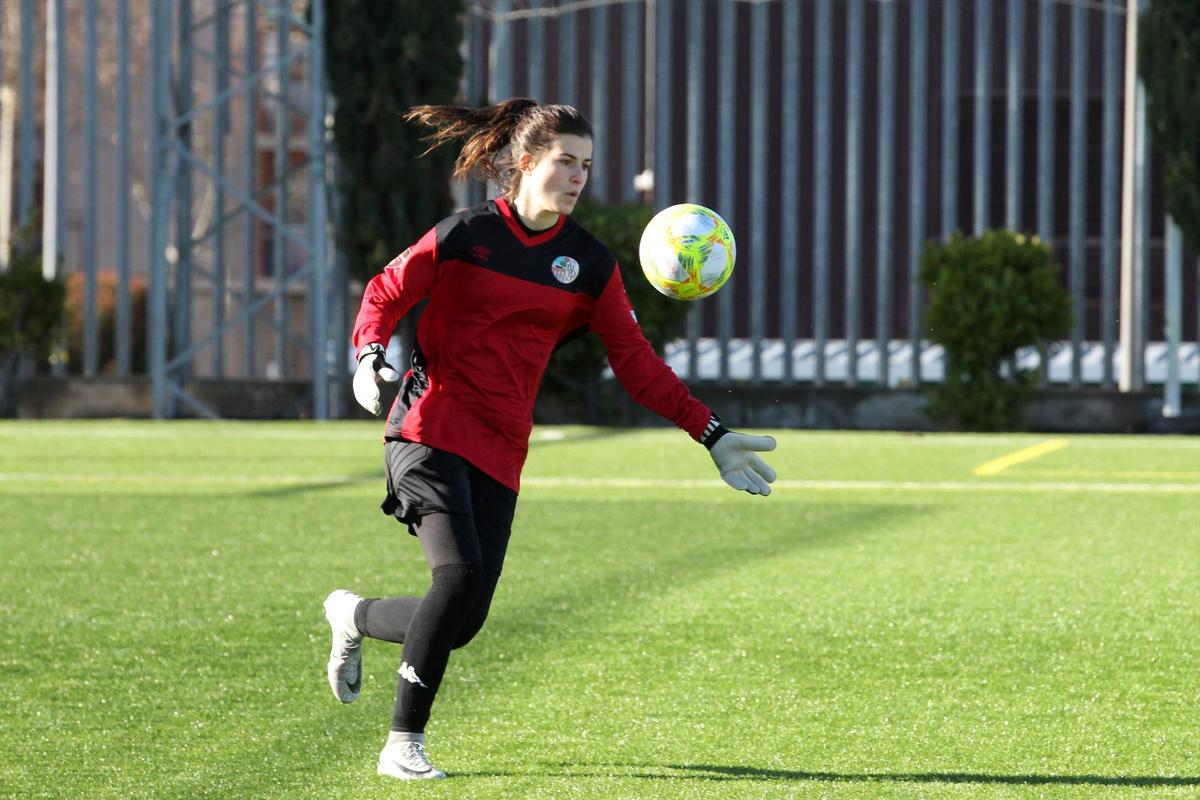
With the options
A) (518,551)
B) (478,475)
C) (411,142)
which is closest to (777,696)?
(478,475)

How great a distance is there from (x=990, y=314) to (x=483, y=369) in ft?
39.0

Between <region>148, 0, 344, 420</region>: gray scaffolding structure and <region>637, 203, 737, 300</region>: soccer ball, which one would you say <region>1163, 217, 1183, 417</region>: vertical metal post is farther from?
<region>637, 203, 737, 300</region>: soccer ball

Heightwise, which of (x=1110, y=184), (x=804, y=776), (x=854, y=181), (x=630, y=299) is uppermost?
(x=854, y=181)

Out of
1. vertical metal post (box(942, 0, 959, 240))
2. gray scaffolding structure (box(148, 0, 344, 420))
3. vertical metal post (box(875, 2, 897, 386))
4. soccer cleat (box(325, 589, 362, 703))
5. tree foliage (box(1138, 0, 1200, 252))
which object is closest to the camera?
soccer cleat (box(325, 589, 362, 703))

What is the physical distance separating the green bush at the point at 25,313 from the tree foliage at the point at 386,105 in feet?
10.3

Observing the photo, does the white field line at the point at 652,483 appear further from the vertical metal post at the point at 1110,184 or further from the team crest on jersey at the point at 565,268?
the team crest on jersey at the point at 565,268

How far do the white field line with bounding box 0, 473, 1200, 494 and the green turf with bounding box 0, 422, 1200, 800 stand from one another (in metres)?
0.06

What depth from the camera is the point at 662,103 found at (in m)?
17.2

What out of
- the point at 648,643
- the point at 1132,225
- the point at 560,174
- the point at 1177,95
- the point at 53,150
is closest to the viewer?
the point at 560,174

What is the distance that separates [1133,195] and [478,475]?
13.1 meters

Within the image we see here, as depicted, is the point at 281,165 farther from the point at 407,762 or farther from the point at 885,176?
the point at 407,762

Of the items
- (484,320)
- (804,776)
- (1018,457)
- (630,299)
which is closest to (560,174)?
(484,320)

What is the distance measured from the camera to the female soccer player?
14.1ft

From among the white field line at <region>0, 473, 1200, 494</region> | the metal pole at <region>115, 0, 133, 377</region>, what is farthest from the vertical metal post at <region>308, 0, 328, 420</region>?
the white field line at <region>0, 473, 1200, 494</region>
